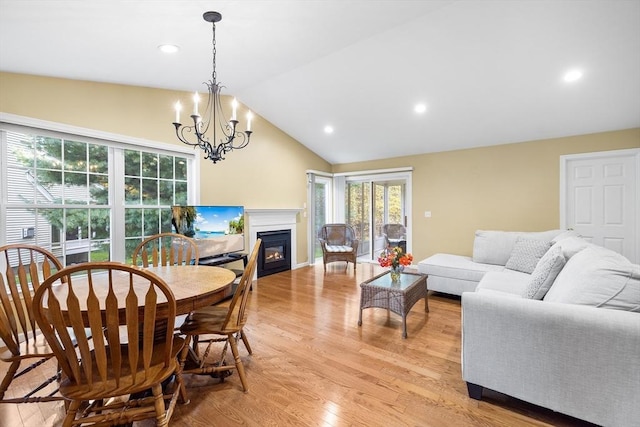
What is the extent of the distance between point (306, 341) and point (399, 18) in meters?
3.16

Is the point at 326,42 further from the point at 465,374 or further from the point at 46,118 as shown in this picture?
the point at 465,374

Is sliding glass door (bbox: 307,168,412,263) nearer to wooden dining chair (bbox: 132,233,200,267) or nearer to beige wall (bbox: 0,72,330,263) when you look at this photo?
beige wall (bbox: 0,72,330,263)

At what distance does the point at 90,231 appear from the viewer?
3.17 m

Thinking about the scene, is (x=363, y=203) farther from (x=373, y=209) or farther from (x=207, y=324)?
(x=207, y=324)

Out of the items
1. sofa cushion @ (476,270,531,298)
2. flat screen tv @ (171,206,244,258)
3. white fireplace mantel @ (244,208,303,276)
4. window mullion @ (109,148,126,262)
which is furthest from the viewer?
white fireplace mantel @ (244,208,303,276)

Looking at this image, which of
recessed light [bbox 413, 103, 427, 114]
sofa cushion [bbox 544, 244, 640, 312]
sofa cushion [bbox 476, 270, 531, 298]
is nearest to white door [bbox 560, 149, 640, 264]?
sofa cushion [bbox 476, 270, 531, 298]

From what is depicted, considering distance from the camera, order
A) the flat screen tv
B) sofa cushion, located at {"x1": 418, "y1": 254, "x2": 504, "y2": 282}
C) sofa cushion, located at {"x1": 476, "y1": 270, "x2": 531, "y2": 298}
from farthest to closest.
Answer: the flat screen tv
sofa cushion, located at {"x1": 418, "y1": 254, "x2": 504, "y2": 282}
sofa cushion, located at {"x1": 476, "y1": 270, "x2": 531, "y2": 298}

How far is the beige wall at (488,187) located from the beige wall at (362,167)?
1 cm

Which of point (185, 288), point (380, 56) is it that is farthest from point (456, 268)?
point (185, 288)

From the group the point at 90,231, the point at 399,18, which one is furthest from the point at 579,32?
the point at 90,231

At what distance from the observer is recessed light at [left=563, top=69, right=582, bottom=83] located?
316cm

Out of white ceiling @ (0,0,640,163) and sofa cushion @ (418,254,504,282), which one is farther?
sofa cushion @ (418,254,504,282)

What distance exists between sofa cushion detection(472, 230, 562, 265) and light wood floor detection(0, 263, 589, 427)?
109cm

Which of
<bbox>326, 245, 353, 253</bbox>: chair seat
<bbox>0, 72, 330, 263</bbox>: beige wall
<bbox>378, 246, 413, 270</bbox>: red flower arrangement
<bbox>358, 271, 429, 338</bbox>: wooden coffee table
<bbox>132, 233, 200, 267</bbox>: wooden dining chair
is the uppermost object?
<bbox>0, 72, 330, 263</bbox>: beige wall
